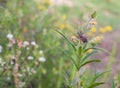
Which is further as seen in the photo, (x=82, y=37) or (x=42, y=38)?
(x=42, y=38)

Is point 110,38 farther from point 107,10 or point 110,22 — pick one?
point 107,10

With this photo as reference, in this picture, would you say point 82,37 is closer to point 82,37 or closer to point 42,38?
point 82,37

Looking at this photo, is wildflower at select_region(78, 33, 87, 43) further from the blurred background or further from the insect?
the blurred background

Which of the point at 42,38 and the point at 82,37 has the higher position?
the point at 42,38

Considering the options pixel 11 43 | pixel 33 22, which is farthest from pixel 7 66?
pixel 33 22

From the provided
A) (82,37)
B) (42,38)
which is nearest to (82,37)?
(82,37)

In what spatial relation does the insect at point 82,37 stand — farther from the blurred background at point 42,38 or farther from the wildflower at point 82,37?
the blurred background at point 42,38

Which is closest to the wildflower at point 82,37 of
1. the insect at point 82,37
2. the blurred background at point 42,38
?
the insect at point 82,37

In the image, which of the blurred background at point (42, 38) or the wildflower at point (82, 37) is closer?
the wildflower at point (82, 37)

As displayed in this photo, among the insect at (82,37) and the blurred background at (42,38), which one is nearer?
the insect at (82,37)

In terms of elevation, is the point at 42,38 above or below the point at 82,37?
above

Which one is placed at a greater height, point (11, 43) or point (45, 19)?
point (45, 19)
